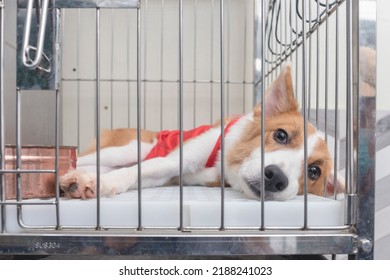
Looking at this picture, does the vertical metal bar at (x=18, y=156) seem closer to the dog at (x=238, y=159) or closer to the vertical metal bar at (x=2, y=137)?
the vertical metal bar at (x=2, y=137)

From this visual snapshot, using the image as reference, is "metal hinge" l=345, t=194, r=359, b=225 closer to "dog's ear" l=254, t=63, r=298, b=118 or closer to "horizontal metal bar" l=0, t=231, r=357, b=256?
"horizontal metal bar" l=0, t=231, r=357, b=256

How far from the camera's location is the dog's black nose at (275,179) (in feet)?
3.77

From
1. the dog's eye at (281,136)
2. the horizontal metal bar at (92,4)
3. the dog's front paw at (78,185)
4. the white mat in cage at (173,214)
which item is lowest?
the white mat in cage at (173,214)

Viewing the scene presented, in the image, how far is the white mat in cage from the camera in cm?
99

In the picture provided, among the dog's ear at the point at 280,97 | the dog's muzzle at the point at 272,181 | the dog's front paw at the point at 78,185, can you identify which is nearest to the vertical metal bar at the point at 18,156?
the dog's front paw at the point at 78,185

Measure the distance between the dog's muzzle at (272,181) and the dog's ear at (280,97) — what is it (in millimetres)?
336

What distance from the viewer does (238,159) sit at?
4.75 ft

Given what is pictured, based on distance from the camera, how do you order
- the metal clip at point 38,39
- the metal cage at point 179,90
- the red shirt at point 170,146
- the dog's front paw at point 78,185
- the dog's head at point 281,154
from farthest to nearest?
the red shirt at point 170,146
the dog's head at point 281,154
the dog's front paw at point 78,185
the metal cage at point 179,90
the metal clip at point 38,39

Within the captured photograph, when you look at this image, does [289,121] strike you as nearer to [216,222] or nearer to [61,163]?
[216,222]

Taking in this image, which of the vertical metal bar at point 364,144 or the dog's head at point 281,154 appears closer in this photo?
the vertical metal bar at point 364,144

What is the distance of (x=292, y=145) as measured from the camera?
4.38ft

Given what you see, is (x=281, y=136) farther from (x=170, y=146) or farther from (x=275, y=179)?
(x=170, y=146)

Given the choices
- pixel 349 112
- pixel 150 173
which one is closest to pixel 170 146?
pixel 150 173

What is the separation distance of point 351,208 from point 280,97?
566 mm
